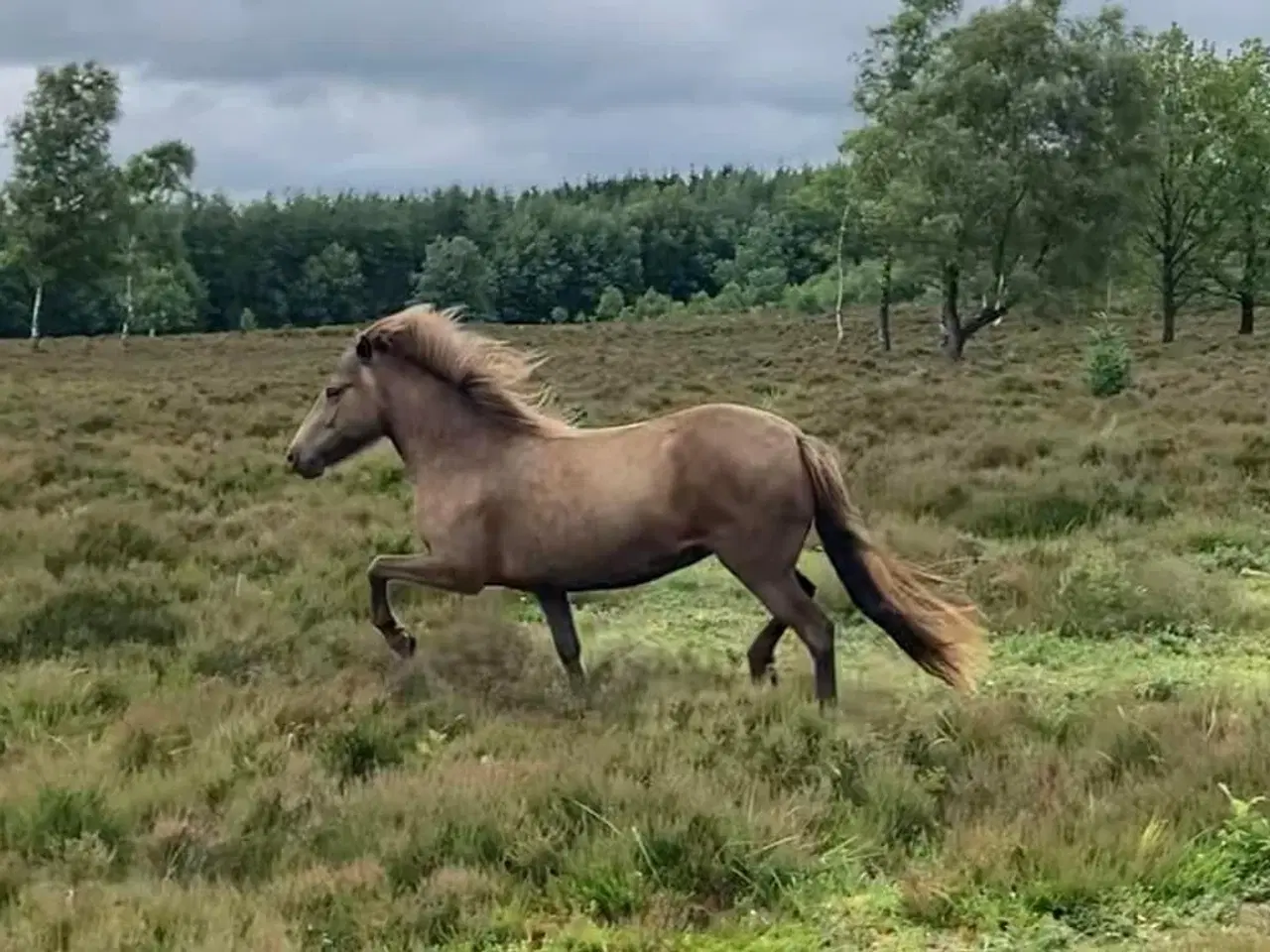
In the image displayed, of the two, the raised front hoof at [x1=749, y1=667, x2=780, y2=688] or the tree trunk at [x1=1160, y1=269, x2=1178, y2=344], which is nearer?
the raised front hoof at [x1=749, y1=667, x2=780, y2=688]

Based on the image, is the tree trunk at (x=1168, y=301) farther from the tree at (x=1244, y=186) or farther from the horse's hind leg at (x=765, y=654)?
the horse's hind leg at (x=765, y=654)

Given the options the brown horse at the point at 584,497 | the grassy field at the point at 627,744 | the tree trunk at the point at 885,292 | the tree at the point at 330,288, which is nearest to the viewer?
the grassy field at the point at 627,744

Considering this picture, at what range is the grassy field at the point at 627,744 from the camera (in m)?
4.78

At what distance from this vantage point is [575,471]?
8055 millimetres

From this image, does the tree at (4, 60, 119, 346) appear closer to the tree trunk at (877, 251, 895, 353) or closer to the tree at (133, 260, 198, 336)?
the tree at (133, 260, 198, 336)

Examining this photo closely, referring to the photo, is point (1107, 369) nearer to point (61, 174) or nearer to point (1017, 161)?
point (1017, 161)

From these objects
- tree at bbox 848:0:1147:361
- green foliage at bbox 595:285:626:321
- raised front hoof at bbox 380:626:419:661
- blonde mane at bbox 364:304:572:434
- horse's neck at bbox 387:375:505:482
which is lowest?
green foliage at bbox 595:285:626:321

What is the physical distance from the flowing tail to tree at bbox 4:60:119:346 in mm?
49036

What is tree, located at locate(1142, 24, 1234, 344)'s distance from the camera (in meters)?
49.0

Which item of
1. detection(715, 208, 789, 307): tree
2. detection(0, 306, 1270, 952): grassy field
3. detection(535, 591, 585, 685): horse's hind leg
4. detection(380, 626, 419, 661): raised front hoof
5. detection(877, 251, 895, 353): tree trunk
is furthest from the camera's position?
detection(715, 208, 789, 307): tree

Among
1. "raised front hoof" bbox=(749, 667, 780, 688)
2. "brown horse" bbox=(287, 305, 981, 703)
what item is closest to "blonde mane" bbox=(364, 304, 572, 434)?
"brown horse" bbox=(287, 305, 981, 703)

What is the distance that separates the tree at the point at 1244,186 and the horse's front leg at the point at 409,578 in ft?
152

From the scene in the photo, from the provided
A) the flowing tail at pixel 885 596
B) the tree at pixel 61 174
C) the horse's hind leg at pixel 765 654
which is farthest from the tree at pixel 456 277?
the flowing tail at pixel 885 596

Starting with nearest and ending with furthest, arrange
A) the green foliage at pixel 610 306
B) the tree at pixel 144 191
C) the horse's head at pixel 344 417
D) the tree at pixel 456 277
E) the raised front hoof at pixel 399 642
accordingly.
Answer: the raised front hoof at pixel 399 642 < the horse's head at pixel 344 417 < the tree at pixel 144 191 < the green foliage at pixel 610 306 < the tree at pixel 456 277
